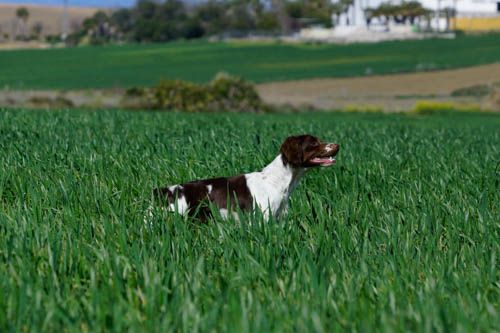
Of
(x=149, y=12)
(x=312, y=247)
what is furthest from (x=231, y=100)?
(x=149, y=12)

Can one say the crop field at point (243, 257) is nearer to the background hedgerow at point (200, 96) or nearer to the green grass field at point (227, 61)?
the background hedgerow at point (200, 96)

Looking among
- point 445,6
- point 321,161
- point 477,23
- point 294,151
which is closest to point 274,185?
point 294,151

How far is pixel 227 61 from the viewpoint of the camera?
95875 millimetres

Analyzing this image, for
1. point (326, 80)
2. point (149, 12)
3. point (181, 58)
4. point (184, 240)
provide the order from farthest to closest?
point (149, 12) < point (181, 58) < point (326, 80) < point (184, 240)

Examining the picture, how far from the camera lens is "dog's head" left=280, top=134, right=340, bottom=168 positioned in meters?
7.87

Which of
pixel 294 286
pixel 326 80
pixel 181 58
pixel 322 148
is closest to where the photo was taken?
pixel 294 286

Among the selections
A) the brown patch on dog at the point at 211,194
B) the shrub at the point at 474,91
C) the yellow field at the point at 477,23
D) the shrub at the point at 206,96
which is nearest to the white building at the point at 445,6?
the yellow field at the point at 477,23

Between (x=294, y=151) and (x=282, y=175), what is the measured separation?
0.23 meters

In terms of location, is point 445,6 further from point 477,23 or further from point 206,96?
point 206,96

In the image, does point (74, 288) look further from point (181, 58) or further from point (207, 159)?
point (181, 58)

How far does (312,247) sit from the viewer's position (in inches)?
231

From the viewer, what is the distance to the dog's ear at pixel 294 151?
25.9 feet

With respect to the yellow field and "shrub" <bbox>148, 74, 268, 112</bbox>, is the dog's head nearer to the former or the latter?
"shrub" <bbox>148, 74, 268, 112</bbox>

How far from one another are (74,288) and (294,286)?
109 cm
